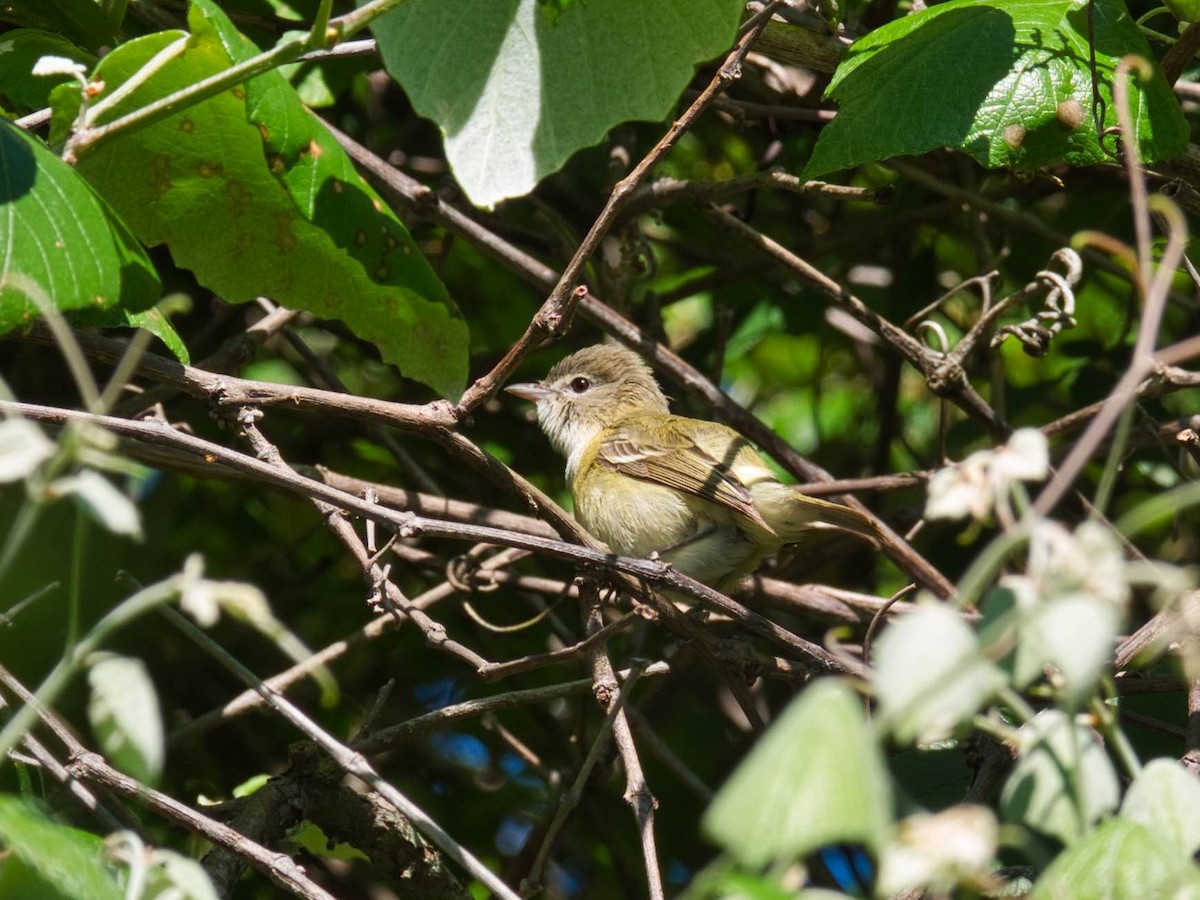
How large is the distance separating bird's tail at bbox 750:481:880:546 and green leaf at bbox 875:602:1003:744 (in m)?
2.67

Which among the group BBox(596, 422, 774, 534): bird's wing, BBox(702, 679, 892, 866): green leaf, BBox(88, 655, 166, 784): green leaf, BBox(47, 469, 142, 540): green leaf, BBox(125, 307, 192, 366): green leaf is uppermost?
BBox(47, 469, 142, 540): green leaf

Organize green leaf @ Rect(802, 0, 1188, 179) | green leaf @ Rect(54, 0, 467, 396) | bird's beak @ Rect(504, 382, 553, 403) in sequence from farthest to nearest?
bird's beak @ Rect(504, 382, 553, 403) → green leaf @ Rect(802, 0, 1188, 179) → green leaf @ Rect(54, 0, 467, 396)

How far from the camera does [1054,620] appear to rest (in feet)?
3.40

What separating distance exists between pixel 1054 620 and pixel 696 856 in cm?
372

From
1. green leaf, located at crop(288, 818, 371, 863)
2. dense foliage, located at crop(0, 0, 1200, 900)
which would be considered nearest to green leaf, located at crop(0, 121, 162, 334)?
dense foliage, located at crop(0, 0, 1200, 900)

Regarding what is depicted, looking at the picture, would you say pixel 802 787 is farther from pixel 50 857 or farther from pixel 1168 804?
pixel 50 857

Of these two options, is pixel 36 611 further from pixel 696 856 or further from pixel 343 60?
pixel 696 856

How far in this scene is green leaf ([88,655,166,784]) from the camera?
119 cm

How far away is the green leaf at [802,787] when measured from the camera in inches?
38.8

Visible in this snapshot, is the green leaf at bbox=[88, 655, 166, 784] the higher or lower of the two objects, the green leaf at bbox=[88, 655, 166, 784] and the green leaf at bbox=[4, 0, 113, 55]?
the lower

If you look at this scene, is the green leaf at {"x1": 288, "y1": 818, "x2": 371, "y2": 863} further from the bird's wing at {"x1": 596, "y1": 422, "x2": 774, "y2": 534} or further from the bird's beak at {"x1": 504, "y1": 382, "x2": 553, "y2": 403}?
the bird's beak at {"x1": 504, "y1": 382, "x2": 553, "y2": 403}

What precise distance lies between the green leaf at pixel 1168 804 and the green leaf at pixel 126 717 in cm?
98

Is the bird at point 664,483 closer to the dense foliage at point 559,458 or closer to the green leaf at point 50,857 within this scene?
the dense foliage at point 559,458

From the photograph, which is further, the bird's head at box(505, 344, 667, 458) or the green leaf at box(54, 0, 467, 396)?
the bird's head at box(505, 344, 667, 458)
